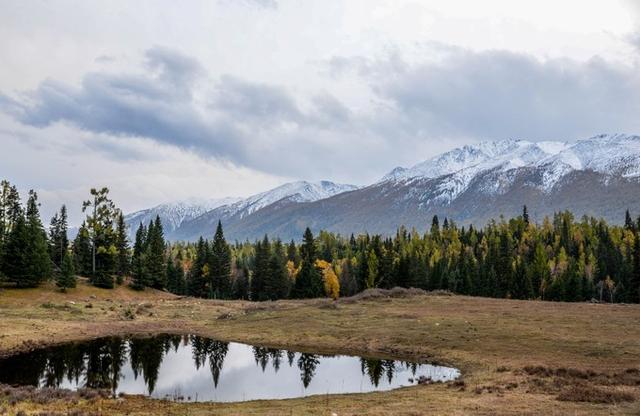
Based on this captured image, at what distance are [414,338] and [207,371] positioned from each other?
22.4 m

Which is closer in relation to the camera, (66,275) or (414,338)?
(414,338)

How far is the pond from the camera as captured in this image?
38219 mm

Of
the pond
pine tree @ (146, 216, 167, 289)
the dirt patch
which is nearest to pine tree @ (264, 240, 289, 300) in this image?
pine tree @ (146, 216, 167, 289)

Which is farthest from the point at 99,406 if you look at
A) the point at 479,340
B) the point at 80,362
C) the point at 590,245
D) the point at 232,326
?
the point at 590,245

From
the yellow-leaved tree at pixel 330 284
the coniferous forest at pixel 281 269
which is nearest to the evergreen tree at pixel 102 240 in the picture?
the coniferous forest at pixel 281 269

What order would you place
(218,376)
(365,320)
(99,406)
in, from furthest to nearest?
(365,320)
(218,376)
(99,406)

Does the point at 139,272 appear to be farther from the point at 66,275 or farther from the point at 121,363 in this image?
the point at 121,363

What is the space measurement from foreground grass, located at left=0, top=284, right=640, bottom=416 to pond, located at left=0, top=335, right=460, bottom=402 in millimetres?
3383

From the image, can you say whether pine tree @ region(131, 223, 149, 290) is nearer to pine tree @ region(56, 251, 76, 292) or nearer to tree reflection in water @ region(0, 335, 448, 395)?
pine tree @ region(56, 251, 76, 292)

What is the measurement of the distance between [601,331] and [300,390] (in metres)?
35.9

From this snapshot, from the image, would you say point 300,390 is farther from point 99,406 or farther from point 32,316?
point 32,316

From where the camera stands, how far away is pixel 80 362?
4691 centimetres

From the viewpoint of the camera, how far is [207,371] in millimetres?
47000

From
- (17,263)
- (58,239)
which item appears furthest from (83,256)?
(17,263)
